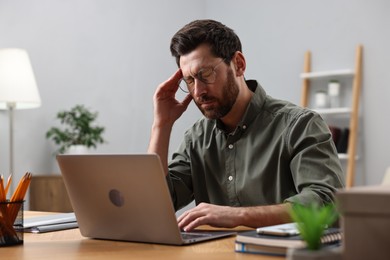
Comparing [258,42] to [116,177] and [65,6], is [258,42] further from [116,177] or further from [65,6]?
[116,177]

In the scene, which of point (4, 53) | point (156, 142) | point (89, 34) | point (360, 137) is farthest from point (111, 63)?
point (156, 142)

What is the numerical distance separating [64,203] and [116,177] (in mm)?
2806

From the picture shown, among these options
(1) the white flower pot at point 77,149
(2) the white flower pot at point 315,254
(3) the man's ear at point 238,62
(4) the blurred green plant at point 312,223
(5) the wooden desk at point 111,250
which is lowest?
(1) the white flower pot at point 77,149

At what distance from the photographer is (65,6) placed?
460 cm

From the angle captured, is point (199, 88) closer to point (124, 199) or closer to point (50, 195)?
point (124, 199)

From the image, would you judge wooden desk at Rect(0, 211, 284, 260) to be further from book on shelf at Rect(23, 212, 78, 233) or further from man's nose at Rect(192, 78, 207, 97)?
man's nose at Rect(192, 78, 207, 97)

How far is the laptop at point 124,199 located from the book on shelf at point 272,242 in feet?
0.61

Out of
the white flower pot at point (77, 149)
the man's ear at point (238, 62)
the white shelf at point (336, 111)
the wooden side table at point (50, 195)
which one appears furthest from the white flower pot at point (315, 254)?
the white shelf at point (336, 111)

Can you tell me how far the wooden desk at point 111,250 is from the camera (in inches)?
47.2

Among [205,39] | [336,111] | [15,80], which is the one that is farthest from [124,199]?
[336,111]

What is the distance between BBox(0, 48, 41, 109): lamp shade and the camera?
147 inches

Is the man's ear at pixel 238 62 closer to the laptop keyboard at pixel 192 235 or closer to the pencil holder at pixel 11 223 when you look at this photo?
the laptop keyboard at pixel 192 235

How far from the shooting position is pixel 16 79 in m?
3.77

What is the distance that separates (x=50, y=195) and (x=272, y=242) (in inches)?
125
